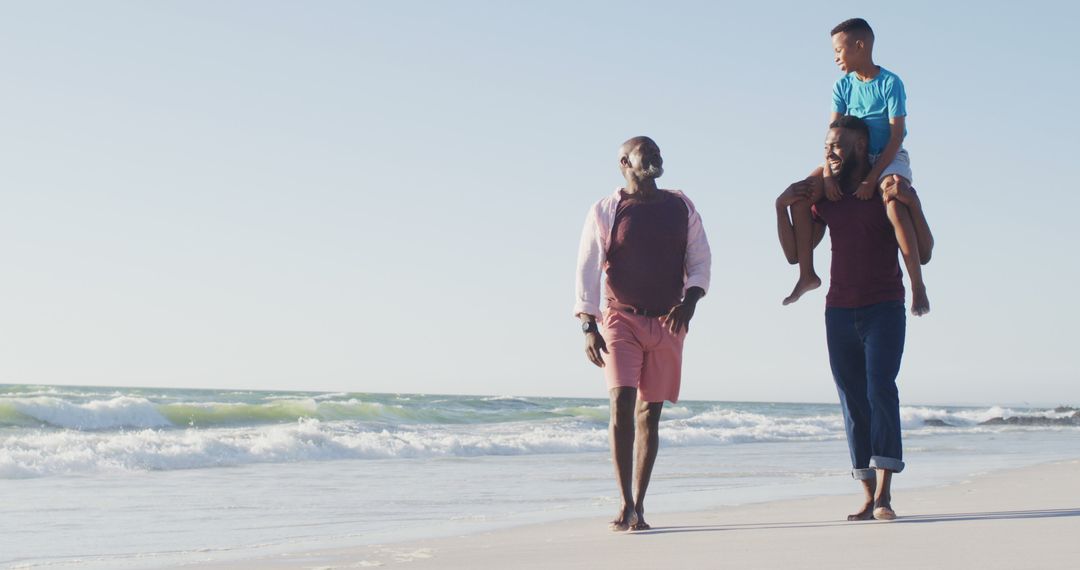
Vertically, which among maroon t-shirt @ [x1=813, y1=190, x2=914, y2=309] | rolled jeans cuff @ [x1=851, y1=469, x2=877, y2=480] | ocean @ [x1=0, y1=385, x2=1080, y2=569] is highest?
maroon t-shirt @ [x1=813, y1=190, x2=914, y2=309]

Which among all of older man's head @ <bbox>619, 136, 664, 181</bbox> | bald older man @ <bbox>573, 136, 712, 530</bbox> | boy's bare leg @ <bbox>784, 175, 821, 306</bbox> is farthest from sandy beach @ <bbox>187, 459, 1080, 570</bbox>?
older man's head @ <bbox>619, 136, 664, 181</bbox>

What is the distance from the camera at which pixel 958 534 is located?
3.78 m

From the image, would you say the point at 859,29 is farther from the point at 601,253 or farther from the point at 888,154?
the point at 601,253

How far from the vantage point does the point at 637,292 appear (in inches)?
179

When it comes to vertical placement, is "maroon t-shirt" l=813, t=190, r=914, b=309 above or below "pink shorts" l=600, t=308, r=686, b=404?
above

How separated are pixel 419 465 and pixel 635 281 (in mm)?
6672

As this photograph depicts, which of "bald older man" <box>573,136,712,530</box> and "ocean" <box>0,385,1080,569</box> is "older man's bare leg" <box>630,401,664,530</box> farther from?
"ocean" <box>0,385,1080,569</box>

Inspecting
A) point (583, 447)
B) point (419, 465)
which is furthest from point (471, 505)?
point (583, 447)

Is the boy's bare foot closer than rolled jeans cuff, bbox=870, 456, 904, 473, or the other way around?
the boy's bare foot

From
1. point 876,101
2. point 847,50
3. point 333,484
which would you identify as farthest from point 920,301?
point 333,484

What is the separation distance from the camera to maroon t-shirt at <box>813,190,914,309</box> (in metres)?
4.41

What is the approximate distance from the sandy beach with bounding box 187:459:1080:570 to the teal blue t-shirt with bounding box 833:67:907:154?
1.55 m

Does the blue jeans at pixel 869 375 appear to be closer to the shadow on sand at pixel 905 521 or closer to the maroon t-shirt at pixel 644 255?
the shadow on sand at pixel 905 521

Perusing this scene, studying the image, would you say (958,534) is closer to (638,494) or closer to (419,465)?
(638,494)
